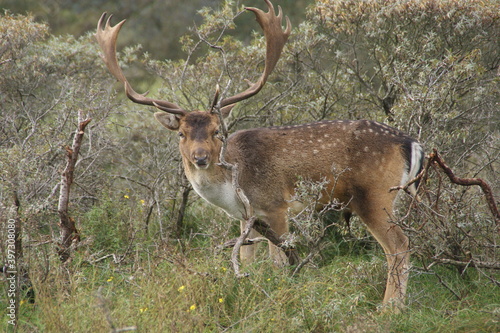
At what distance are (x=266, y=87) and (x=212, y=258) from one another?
13.3ft

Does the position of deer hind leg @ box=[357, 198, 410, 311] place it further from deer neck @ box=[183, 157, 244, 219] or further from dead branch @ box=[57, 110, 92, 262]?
dead branch @ box=[57, 110, 92, 262]

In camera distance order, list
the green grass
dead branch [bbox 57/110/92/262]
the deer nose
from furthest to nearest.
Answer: the deer nose
dead branch [bbox 57/110/92/262]
the green grass

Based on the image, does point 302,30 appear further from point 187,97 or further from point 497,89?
point 497,89

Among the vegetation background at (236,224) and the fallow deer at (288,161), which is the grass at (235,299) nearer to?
the vegetation background at (236,224)

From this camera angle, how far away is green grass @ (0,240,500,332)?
14.4 ft

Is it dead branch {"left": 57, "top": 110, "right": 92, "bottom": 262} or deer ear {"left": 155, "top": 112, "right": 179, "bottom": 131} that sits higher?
deer ear {"left": 155, "top": 112, "right": 179, "bottom": 131}

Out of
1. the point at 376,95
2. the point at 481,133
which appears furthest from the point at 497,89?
the point at 376,95

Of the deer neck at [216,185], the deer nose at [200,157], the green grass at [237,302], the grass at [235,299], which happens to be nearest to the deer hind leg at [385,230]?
the grass at [235,299]

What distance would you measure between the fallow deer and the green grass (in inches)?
25.1

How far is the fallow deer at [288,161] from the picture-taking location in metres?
6.04

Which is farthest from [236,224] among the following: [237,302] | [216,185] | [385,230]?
[237,302]

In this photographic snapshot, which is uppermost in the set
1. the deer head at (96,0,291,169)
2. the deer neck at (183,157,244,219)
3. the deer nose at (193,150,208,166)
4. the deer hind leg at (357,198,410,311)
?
the deer head at (96,0,291,169)

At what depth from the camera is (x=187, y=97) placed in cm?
852

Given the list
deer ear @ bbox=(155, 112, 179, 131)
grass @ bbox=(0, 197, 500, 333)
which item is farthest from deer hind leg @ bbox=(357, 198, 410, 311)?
deer ear @ bbox=(155, 112, 179, 131)
